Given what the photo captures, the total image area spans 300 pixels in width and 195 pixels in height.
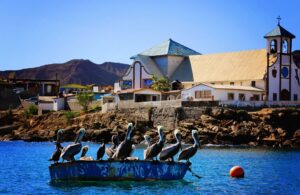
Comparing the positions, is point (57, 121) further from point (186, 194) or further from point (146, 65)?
point (186, 194)

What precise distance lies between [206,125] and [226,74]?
19869 mm

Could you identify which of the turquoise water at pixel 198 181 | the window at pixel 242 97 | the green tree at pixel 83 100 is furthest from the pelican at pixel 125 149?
the green tree at pixel 83 100

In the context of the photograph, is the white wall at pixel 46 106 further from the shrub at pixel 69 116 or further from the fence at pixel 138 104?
the fence at pixel 138 104

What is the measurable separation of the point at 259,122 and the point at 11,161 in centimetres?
3025

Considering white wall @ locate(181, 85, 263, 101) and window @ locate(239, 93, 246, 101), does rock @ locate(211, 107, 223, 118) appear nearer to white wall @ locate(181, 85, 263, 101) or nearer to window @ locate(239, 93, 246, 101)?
white wall @ locate(181, 85, 263, 101)

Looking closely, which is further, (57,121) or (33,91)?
(33,91)

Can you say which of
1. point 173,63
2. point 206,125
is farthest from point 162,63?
point 206,125

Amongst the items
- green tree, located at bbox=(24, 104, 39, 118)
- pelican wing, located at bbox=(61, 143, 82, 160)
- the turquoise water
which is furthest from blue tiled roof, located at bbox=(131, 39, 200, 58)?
pelican wing, located at bbox=(61, 143, 82, 160)

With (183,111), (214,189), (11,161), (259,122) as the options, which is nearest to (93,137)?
(183,111)

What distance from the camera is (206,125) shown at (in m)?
70.0

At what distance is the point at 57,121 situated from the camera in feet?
294

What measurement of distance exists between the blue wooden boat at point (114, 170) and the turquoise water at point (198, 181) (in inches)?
13.6

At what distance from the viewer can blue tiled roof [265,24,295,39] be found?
83688 millimetres

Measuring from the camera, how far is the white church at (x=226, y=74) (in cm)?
7962
